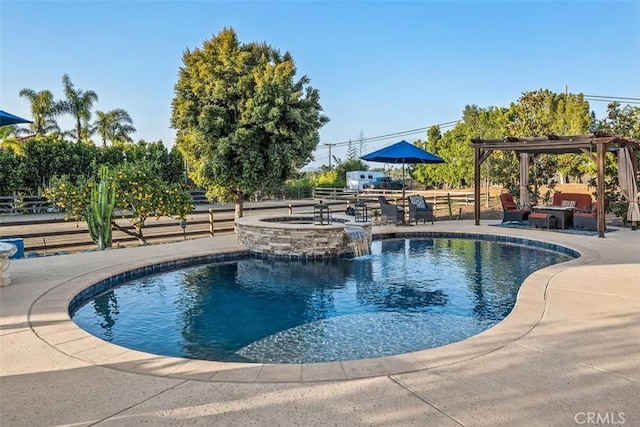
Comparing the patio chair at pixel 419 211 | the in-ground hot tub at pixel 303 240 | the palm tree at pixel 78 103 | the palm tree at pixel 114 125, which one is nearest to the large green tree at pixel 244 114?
the in-ground hot tub at pixel 303 240

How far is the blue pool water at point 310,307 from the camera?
15.7 feet

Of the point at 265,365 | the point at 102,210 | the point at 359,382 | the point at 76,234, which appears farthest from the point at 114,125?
the point at 359,382

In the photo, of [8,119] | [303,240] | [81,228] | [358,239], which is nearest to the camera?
[8,119]

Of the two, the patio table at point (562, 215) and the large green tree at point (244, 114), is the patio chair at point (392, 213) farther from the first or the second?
the patio table at point (562, 215)

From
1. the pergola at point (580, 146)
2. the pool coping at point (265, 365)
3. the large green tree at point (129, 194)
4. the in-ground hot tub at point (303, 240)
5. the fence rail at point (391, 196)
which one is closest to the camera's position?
the pool coping at point (265, 365)

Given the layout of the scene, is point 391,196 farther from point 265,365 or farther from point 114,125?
point 114,125

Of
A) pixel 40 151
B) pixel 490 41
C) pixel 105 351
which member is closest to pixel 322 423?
pixel 105 351

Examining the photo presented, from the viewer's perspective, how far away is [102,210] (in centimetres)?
1086

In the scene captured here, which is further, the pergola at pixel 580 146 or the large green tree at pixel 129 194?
the large green tree at pixel 129 194

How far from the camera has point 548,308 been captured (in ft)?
16.8

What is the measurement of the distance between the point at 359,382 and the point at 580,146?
11414mm

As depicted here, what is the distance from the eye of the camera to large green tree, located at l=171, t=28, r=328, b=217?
12.4 meters

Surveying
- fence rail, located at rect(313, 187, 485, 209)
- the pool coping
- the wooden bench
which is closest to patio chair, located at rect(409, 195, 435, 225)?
fence rail, located at rect(313, 187, 485, 209)

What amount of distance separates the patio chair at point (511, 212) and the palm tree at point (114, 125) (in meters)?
37.6
